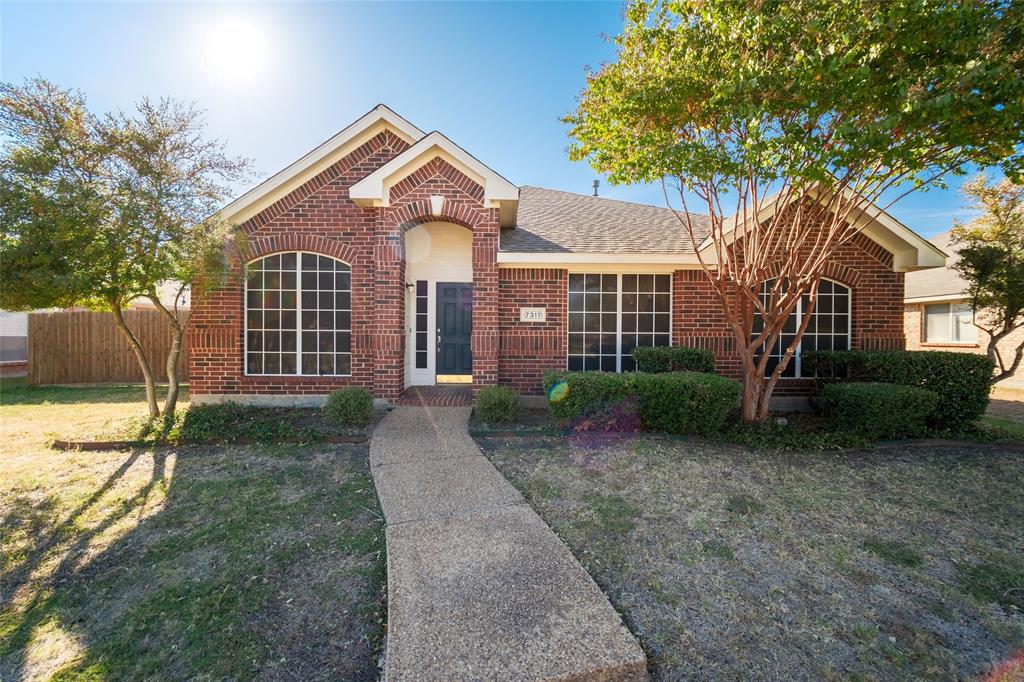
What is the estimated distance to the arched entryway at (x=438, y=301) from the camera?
362 inches

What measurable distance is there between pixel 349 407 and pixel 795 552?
6.08 m

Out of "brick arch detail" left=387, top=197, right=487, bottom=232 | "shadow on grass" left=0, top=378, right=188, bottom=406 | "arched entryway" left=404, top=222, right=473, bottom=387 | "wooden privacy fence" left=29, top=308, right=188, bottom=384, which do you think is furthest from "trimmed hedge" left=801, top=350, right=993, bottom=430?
"wooden privacy fence" left=29, top=308, right=188, bottom=384

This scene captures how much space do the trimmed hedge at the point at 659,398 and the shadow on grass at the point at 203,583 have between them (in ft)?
10.8

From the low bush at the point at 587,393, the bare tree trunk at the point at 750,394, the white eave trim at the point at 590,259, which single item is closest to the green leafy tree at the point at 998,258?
the bare tree trunk at the point at 750,394

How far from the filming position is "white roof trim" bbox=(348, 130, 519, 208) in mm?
7602

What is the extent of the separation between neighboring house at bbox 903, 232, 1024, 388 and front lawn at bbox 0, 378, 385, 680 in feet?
59.4

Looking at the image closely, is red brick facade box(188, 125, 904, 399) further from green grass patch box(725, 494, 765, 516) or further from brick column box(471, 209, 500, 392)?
green grass patch box(725, 494, 765, 516)

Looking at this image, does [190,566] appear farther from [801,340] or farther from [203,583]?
[801,340]

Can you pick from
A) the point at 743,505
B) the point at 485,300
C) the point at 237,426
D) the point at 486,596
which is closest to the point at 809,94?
the point at 743,505

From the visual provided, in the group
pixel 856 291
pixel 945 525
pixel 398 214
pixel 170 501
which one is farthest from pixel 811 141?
pixel 170 501

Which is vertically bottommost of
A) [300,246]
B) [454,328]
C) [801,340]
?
[801,340]

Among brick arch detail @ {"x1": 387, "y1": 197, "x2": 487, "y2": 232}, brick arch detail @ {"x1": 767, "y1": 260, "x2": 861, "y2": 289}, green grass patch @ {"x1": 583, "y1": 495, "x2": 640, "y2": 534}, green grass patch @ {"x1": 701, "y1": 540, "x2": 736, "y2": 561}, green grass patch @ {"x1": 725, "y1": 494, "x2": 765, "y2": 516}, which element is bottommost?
green grass patch @ {"x1": 701, "y1": 540, "x2": 736, "y2": 561}

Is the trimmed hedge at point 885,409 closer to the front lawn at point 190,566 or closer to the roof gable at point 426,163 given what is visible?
the roof gable at point 426,163

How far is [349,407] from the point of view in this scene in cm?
674
